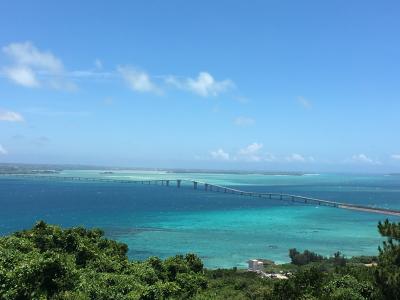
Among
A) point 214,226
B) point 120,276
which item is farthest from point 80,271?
point 214,226

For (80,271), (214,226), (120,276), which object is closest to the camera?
(120,276)

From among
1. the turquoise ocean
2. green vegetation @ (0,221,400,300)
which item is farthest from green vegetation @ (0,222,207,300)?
the turquoise ocean

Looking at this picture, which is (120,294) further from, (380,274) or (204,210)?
(204,210)

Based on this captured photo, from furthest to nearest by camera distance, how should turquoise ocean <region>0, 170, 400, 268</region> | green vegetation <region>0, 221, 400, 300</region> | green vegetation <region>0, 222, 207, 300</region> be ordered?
turquoise ocean <region>0, 170, 400, 268</region>, green vegetation <region>0, 222, 207, 300</region>, green vegetation <region>0, 221, 400, 300</region>

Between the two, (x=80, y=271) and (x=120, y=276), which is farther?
(x=80, y=271)

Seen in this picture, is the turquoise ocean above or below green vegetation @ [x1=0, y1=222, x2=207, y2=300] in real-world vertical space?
below

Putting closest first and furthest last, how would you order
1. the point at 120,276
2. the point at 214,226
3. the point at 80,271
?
the point at 120,276 < the point at 80,271 < the point at 214,226

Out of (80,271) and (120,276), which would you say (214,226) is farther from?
(120,276)

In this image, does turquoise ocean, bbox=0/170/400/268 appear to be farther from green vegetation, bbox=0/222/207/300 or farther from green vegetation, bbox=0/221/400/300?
green vegetation, bbox=0/221/400/300
